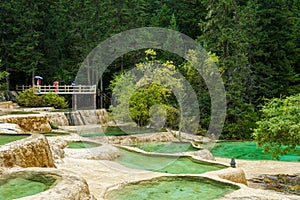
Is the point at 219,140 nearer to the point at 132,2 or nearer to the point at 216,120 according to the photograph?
the point at 216,120

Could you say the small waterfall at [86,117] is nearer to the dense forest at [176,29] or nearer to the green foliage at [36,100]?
the green foliage at [36,100]

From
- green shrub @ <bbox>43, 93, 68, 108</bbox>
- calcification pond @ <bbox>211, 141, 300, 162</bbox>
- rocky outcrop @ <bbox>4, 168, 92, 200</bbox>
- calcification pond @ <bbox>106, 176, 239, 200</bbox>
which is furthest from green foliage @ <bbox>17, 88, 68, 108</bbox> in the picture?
rocky outcrop @ <bbox>4, 168, 92, 200</bbox>

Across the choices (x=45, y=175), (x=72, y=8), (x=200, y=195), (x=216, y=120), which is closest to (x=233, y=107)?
(x=216, y=120)

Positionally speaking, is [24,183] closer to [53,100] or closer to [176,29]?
[53,100]

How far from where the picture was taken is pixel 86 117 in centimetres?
2422

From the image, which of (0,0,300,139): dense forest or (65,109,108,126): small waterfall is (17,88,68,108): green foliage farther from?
(0,0,300,139): dense forest

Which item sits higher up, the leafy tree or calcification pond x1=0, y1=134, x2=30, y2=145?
the leafy tree

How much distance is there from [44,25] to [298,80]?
22616mm

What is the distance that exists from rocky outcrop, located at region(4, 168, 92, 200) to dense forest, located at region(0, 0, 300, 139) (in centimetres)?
1970

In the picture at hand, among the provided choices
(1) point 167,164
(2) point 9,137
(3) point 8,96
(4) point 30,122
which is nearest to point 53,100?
(3) point 8,96

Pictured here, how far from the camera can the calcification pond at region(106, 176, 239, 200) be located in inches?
285

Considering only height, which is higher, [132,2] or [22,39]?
[132,2]

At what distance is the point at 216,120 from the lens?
2553cm

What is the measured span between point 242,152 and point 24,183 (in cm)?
1557
